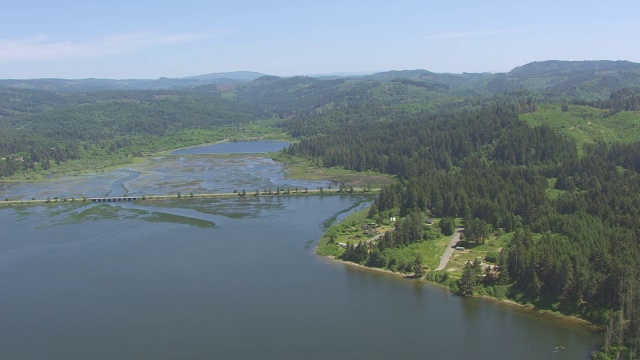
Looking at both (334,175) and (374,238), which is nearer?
(374,238)

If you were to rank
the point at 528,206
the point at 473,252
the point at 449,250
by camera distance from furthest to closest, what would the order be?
the point at 528,206 < the point at 449,250 < the point at 473,252

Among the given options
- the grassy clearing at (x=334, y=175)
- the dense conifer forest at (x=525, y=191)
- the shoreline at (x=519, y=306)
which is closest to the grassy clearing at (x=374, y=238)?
the dense conifer forest at (x=525, y=191)

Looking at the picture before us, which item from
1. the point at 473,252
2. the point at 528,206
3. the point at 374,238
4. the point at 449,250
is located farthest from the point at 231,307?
the point at 528,206

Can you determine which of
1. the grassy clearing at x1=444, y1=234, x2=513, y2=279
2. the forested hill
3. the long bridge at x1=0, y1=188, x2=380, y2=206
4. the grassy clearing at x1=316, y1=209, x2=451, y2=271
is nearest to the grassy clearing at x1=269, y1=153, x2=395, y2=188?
the forested hill

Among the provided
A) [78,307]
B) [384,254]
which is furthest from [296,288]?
[78,307]

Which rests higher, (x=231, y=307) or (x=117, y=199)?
(x=117, y=199)

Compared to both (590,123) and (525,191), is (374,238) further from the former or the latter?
(590,123)
